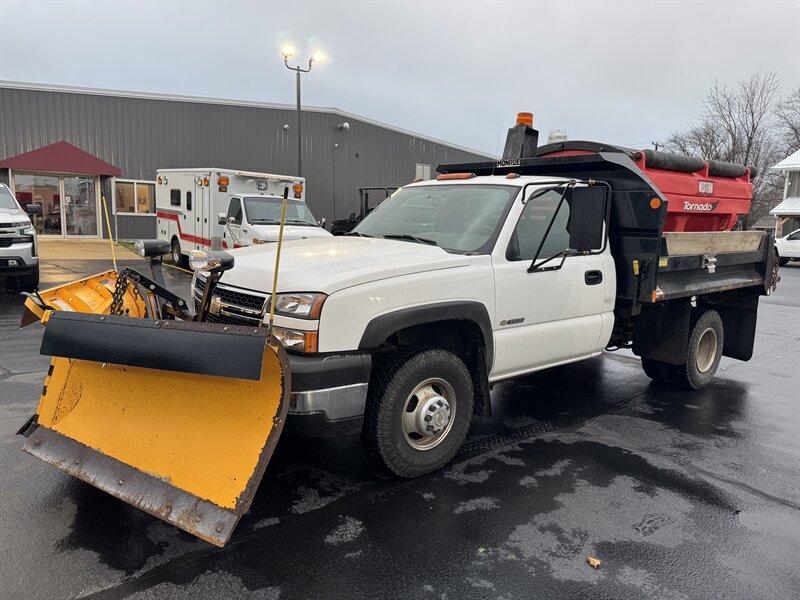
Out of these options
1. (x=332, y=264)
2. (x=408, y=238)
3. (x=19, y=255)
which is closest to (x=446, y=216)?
(x=408, y=238)

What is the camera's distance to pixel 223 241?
13773 mm

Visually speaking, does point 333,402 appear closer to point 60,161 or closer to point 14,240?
point 14,240

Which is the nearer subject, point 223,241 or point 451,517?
point 451,517

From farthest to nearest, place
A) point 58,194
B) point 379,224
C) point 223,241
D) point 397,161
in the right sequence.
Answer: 1. point 397,161
2. point 58,194
3. point 223,241
4. point 379,224

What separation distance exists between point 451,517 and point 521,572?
0.61m

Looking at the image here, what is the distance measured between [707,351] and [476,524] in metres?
4.52

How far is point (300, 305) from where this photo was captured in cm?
336

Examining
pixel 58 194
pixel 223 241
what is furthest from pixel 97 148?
pixel 223 241

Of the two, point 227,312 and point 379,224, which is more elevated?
point 379,224

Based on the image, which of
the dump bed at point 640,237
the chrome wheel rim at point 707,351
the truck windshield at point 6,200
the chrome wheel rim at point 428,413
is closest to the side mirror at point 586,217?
the dump bed at point 640,237

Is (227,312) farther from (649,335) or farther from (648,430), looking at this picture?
(649,335)

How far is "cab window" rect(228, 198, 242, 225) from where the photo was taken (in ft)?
43.7

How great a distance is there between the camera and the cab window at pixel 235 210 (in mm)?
13309

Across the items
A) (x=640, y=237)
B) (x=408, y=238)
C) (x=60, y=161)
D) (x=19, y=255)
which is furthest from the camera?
(x=60, y=161)
